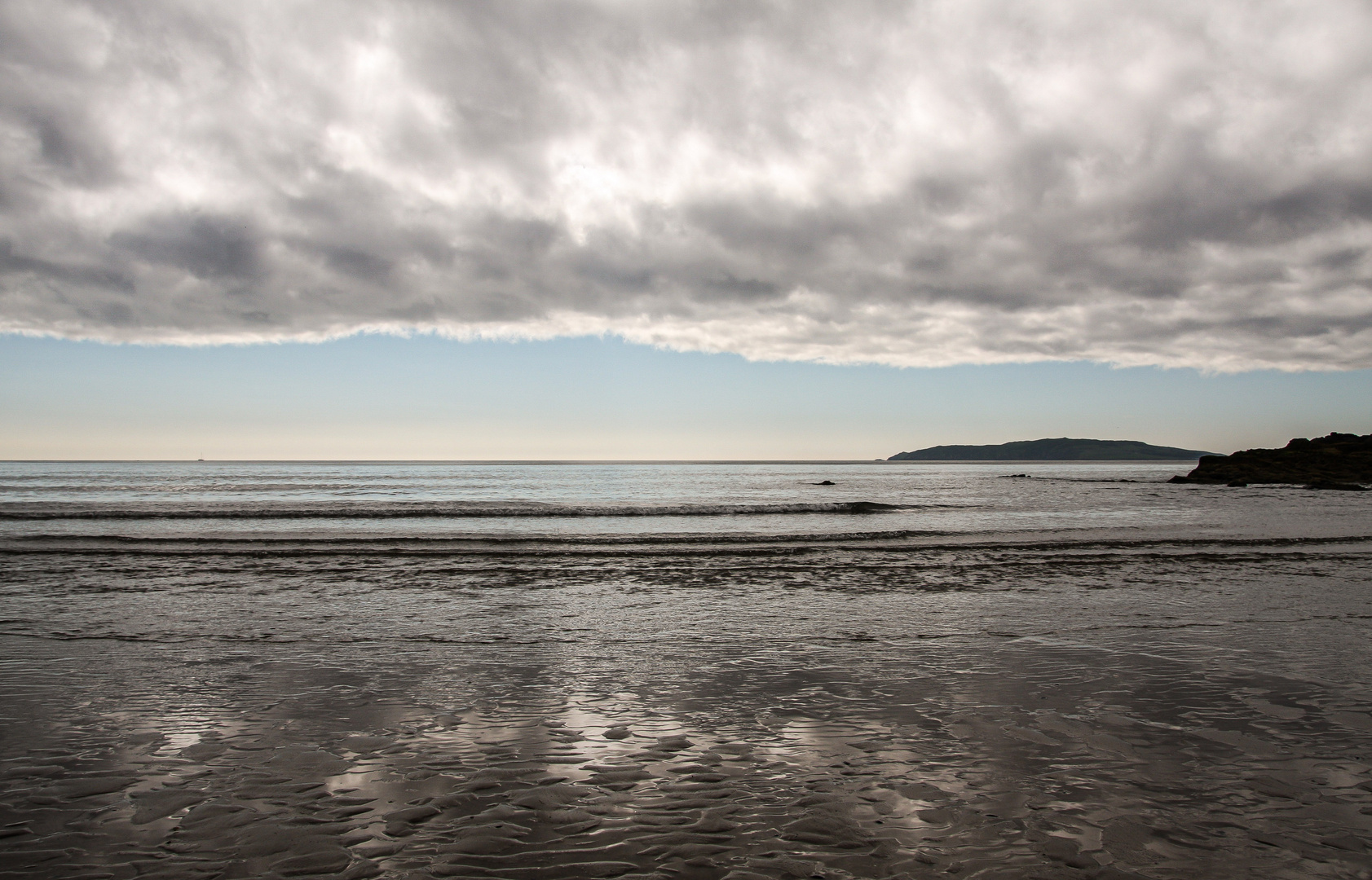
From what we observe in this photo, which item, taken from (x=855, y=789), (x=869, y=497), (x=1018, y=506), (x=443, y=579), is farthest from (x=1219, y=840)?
(x=869, y=497)

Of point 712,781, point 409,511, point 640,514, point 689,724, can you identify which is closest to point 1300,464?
point 640,514

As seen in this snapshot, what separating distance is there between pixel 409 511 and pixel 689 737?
109ft

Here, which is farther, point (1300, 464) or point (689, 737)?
point (1300, 464)

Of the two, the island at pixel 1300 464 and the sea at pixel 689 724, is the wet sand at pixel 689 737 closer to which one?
the sea at pixel 689 724

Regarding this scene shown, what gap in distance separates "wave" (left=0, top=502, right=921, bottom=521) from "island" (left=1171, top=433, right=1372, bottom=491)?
51.5m

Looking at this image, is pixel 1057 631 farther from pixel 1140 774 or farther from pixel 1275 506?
pixel 1275 506

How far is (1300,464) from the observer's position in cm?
7394

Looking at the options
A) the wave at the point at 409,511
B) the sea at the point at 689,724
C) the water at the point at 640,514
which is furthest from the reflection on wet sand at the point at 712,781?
the wave at the point at 409,511

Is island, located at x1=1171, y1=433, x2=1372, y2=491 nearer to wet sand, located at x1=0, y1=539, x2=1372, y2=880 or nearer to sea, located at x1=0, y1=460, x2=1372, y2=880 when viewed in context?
sea, located at x1=0, y1=460, x2=1372, y2=880

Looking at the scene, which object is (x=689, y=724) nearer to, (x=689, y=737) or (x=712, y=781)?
(x=689, y=737)

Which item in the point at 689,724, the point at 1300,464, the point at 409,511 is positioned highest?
the point at 1300,464

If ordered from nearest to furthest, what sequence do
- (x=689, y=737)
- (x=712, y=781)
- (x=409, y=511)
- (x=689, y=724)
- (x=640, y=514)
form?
(x=712, y=781) → (x=689, y=737) → (x=689, y=724) → (x=640, y=514) → (x=409, y=511)

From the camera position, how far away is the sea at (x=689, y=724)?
3.91 metres

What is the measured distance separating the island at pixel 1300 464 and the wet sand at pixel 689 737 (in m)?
72.6
